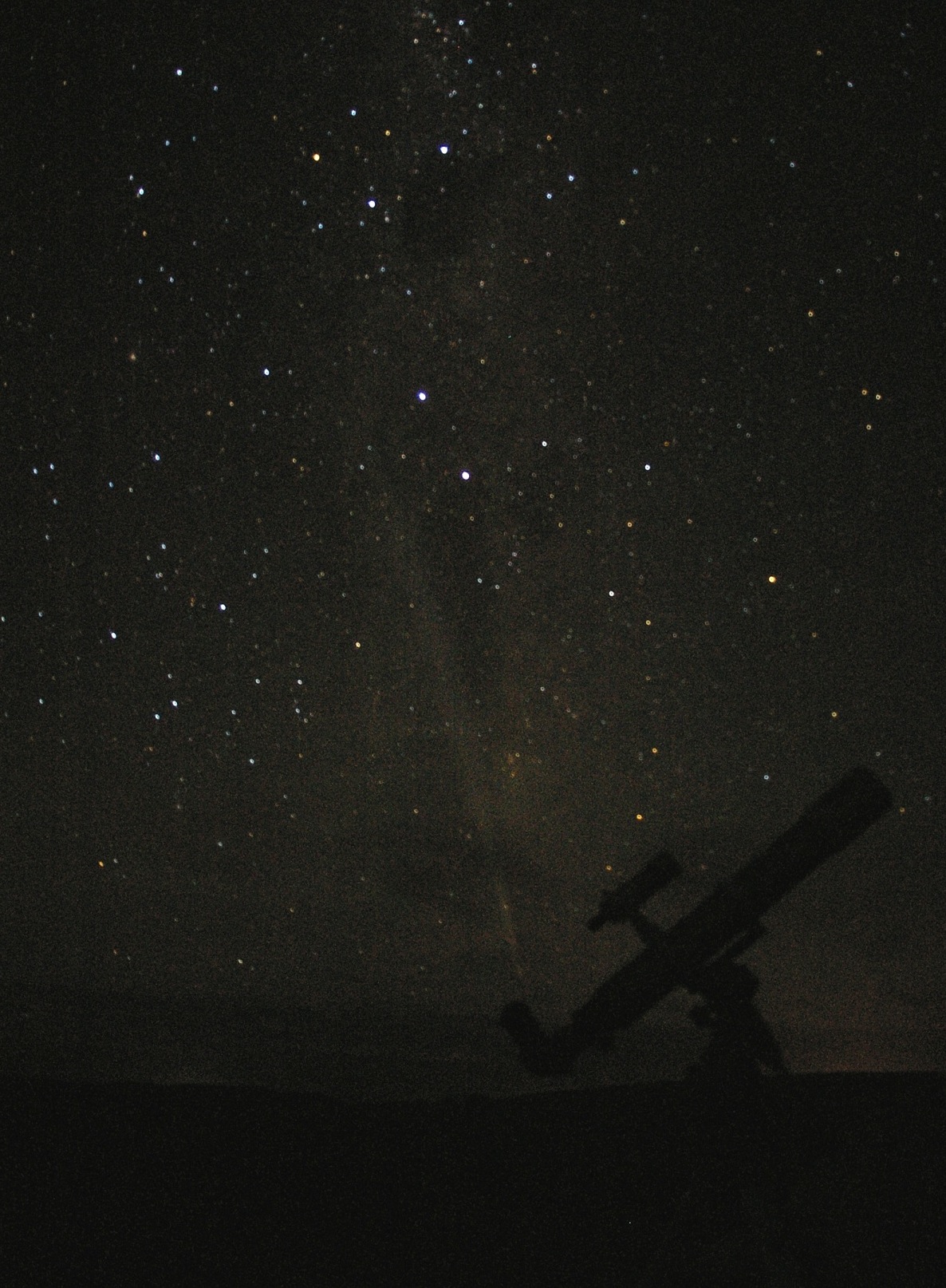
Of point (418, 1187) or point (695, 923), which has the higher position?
→ point (695, 923)

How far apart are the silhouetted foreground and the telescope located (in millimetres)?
539

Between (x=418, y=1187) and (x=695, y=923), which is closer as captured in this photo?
(x=695, y=923)

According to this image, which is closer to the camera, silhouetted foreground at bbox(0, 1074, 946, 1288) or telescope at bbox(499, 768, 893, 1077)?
telescope at bbox(499, 768, 893, 1077)

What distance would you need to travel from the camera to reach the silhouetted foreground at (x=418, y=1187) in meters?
5.70

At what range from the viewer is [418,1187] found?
23.8 feet

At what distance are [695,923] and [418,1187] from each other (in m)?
4.96

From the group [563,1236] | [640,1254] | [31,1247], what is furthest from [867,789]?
[31,1247]

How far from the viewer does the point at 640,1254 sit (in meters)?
6.21

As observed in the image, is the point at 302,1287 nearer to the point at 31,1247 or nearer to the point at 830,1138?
the point at 31,1247

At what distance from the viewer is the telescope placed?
3838 mm

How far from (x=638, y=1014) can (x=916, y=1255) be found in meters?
3.42

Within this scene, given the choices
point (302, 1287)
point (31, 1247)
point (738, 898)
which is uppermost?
point (31, 1247)

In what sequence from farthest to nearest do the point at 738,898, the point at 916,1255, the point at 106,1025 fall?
the point at 106,1025
the point at 916,1255
the point at 738,898

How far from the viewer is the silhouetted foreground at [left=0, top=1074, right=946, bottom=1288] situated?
5.70 metres
